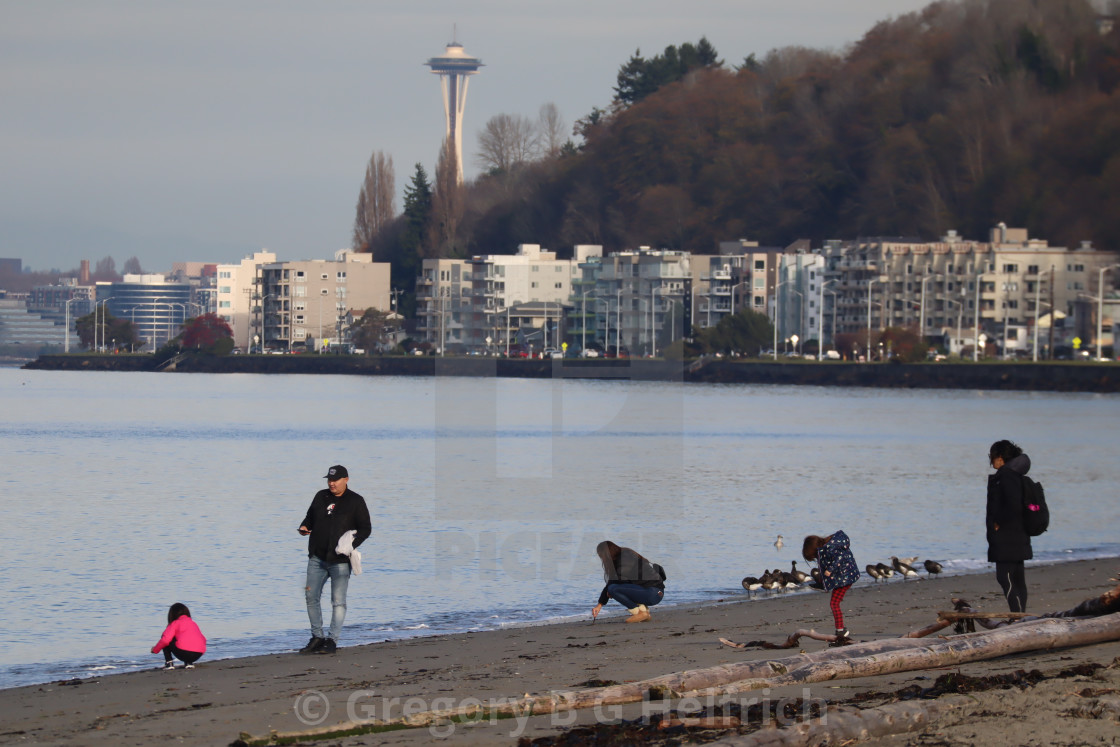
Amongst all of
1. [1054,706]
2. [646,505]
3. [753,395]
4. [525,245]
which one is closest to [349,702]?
[1054,706]

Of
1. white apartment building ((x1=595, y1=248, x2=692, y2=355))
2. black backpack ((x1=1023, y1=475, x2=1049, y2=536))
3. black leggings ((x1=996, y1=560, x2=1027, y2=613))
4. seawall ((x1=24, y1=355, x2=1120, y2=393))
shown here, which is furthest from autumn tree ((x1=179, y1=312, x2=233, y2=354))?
black backpack ((x1=1023, y1=475, x2=1049, y2=536))

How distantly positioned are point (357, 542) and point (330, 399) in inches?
3144

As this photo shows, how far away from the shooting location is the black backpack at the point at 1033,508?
32.3 feet

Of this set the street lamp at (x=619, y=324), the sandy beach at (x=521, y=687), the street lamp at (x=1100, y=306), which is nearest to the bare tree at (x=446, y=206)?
the street lamp at (x=619, y=324)

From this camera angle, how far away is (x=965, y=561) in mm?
19234

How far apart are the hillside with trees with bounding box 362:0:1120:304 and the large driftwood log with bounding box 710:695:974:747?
102m

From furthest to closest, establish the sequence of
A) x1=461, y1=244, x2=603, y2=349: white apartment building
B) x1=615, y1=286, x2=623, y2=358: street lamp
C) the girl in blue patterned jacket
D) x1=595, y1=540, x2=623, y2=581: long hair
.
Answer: x1=461, y1=244, x2=603, y2=349: white apartment building
x1=615, y1=286, x2=623, y2=358: street lamp
x1=595, y1=540, x2=623, y2=581: long hair
the girl in blue patterned jacket

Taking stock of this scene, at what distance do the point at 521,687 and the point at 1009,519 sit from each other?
3.77 m

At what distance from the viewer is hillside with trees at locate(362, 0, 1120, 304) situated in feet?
398

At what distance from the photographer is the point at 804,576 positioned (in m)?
16.3

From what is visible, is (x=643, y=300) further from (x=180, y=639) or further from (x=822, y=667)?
(x=822, y=667)

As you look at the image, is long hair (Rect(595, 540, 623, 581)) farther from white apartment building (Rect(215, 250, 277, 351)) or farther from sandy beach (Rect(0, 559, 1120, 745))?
white apartment building (Rect(215, 250, 277, 351))

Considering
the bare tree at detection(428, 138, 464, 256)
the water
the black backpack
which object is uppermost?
the bare tree at detection(428, 138, 464, 256)

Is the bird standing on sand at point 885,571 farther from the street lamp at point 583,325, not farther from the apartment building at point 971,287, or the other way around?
the street lamp at point 583,325
